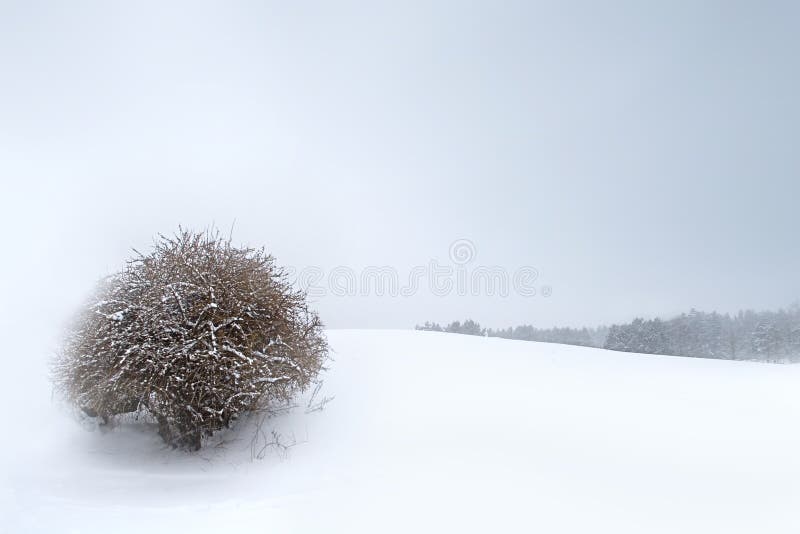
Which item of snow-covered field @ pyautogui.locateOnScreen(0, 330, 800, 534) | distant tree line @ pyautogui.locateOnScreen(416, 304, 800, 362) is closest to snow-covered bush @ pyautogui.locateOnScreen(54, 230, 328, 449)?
snow-covered field @ pyautogui.locateOnScreen(0, 330, 800, 534)

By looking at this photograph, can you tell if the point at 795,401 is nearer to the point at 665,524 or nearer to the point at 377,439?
the point at 665,524

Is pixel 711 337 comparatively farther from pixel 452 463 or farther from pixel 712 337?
pixel 452 463

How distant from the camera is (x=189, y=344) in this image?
7.89 metres

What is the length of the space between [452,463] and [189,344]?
4.76 meters

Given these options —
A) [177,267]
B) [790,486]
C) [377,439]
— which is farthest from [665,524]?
[177,267]

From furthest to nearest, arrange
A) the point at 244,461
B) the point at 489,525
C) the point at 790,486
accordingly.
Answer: the point at 244,461 → the point at 790,486 → the point at 489,525

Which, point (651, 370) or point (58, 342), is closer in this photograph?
point (58, 342)

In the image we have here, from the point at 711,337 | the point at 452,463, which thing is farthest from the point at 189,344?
the point at 711,337

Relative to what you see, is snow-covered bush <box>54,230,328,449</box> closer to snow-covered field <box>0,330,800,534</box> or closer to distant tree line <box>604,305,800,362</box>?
snow-covered field <box>0,330,800,534</box>

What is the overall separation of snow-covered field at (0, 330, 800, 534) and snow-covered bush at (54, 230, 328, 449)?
0.96 m

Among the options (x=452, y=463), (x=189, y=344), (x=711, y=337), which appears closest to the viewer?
(x=452, y=463)

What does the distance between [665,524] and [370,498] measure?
372cm

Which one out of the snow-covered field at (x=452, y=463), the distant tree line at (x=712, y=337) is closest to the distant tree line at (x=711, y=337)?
the distant tree line at (x=712, y=337)

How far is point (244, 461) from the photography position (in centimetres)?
803
